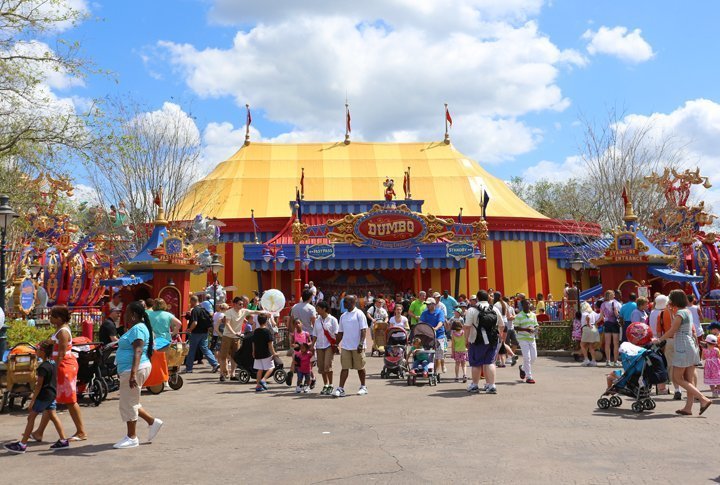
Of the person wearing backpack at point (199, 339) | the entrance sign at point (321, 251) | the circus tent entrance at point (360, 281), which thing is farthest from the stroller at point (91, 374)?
the circus tent entrance at point (360, 281)

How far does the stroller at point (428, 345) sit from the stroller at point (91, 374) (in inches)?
204

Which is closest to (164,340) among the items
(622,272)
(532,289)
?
(622,272)

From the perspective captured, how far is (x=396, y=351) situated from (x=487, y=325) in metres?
2.69

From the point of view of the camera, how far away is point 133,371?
22.4ft

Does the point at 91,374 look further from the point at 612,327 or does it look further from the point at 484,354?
the point at 612,327

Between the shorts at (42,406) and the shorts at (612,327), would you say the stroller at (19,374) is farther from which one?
the shorts at (612,327)

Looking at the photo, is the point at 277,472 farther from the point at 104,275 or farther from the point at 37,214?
the point at 104,275

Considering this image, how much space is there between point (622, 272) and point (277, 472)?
14936 mm

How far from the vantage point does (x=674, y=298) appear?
8.59 m

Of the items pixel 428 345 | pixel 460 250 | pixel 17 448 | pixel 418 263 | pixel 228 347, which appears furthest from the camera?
pixel 460 250

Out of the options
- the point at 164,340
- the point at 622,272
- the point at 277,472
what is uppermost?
the point at 622,272

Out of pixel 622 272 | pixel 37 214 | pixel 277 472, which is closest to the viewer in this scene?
pixel 277 472

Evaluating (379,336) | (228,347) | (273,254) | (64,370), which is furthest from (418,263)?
(64,370)

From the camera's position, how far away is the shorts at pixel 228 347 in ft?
40.9
